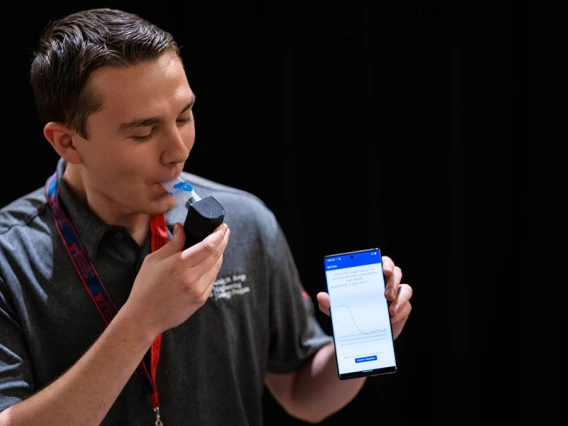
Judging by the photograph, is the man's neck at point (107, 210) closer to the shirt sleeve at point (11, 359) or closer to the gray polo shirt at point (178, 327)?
the gray polo shirt at point (178, 327)

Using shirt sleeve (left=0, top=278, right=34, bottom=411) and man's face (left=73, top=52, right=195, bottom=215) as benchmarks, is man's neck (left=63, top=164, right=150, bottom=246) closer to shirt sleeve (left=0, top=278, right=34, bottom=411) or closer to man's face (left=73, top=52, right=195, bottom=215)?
man's face (left=73, top=52, right=195, bottom=215)

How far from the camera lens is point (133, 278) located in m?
1.60

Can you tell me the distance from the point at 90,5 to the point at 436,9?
939mm

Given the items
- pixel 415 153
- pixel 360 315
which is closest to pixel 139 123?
pixel 360 315

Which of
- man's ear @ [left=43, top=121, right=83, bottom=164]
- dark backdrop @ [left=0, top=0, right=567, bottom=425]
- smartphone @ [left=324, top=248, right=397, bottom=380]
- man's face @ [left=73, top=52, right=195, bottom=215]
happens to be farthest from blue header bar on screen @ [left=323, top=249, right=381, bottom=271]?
Answer: dark backdrop @ [left=0, top=0, right=567, bottom=425]

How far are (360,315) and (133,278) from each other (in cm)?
48

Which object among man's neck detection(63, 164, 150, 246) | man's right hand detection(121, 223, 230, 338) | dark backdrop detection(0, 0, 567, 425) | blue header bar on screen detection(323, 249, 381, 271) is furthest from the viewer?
dark backdrop detection(0, 0, 567, 425)

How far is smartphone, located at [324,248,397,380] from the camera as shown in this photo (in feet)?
4.70

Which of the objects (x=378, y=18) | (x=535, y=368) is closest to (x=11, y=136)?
(x=378, y=18)

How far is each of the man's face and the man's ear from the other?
0.02 metres

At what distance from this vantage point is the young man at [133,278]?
1380 mm

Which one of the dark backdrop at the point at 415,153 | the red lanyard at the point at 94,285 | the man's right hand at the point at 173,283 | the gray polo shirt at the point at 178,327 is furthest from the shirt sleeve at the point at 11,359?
the dark backdrop at the point at 415,153

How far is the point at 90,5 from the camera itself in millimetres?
2135

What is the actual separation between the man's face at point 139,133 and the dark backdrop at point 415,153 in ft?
2.41
